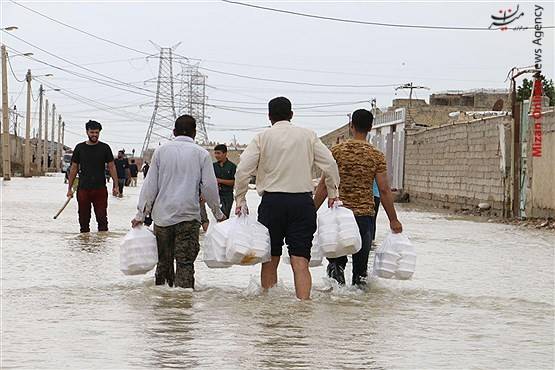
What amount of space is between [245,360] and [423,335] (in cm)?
178

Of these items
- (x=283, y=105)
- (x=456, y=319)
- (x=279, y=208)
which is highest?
(x=283, y=105)

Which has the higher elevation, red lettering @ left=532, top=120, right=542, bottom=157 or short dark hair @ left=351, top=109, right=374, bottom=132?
red lettering @ left=532, top=120, right=542, bottom=157

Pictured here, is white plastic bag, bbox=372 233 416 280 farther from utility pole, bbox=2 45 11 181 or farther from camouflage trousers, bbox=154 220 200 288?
utility pole, bbox=2 45 11 181

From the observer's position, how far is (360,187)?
33.7ft

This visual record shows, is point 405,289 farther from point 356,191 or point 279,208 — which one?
point 279,208

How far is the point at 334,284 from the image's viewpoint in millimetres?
10328

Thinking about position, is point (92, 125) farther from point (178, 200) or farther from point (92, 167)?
point (178, 200)

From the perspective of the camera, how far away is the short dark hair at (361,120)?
10.5 metres

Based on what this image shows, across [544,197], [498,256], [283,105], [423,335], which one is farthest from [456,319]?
[544,197]

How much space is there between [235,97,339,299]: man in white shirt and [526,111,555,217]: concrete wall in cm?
1555

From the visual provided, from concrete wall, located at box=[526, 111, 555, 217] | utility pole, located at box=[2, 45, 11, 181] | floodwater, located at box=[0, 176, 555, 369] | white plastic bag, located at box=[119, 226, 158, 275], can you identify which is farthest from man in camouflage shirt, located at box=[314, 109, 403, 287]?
utility pole, located at box=[2, 45, 11, 181]

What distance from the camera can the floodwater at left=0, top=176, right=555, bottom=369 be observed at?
22.8ft

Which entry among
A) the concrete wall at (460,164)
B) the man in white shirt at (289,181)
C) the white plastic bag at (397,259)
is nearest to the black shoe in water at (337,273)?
the white plastic bag at (397,259)

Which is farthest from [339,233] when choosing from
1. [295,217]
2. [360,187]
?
[360,187]
